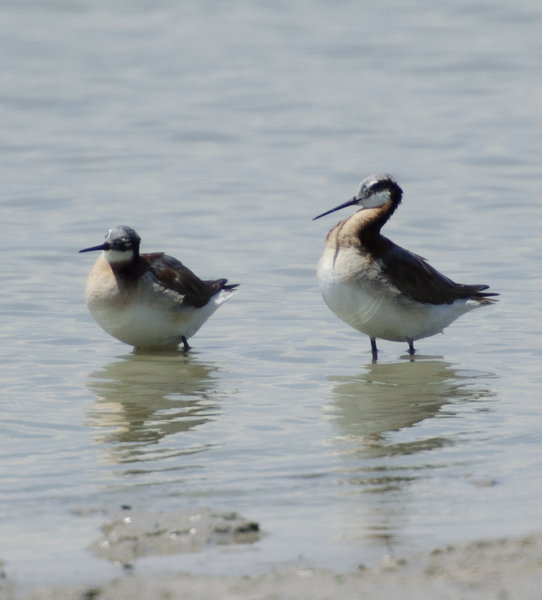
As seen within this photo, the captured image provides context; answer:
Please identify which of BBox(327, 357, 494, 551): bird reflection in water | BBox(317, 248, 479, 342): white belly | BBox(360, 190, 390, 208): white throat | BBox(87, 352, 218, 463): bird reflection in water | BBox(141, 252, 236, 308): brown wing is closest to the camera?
BBox(327, 357, 494, 551): bird reflection in water

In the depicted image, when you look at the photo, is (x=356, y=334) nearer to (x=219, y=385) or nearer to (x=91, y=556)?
(x=219, y=385)

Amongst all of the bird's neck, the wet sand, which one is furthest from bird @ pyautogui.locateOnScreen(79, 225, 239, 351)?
the wet sand

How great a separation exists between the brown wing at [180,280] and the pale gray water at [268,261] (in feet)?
1.59

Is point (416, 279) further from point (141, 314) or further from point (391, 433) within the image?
point (391, 433)

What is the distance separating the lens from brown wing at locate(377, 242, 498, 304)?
33.4 feet

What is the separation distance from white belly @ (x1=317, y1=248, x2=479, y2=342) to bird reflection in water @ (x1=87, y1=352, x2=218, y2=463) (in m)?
1.40

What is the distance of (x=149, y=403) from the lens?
27.6ft

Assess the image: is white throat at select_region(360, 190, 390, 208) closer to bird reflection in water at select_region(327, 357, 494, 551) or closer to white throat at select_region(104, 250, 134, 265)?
bird reflection in water at select_region(327, 357, 494, 551)

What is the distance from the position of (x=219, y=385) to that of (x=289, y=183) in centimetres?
878

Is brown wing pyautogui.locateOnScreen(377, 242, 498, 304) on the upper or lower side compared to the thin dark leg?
upper

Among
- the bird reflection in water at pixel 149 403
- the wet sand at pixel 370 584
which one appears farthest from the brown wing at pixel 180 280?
the wet sand at pixel 370 584

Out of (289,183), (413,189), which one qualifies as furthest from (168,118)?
(413,189)

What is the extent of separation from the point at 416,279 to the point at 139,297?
8.92ft

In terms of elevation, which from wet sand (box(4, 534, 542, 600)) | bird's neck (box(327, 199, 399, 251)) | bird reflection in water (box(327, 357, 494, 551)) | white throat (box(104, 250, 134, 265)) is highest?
bird's neck (box(327, 199, 399, 251))
